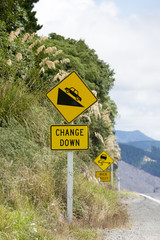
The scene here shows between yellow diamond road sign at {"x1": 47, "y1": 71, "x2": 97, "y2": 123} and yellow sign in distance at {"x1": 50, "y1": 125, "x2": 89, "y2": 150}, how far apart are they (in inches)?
13.4

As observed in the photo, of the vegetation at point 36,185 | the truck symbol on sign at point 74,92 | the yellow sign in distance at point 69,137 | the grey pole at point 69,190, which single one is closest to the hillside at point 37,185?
the vegetation at point 36,185

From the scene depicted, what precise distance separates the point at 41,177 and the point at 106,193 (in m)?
3.57

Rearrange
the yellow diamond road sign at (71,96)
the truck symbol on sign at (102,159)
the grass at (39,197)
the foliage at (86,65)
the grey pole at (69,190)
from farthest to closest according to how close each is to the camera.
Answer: the foliage at (86,65) < the truck symbol on sign at (102,159) < the yellow diamond road sign at (71,96) < the grey pole at (69,190) < the grass at (39,197)

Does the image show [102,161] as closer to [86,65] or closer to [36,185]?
[86,65]

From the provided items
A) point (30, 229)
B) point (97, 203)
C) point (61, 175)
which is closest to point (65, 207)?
point (61, 175)

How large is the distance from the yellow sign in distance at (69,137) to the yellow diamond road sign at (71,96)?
1.12ft

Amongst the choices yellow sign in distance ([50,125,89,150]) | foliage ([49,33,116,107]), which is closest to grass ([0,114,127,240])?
yellow sign in distance ([50,125,89,150])

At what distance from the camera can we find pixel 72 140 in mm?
7008

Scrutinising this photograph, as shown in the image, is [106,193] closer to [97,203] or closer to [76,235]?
[97,203]

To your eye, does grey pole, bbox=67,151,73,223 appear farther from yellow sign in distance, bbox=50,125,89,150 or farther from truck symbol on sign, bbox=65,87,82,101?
truck symbol on sign, bbox=65,87,82,101

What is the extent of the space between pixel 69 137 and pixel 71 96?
868 mm

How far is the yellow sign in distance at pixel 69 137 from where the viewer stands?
7000 mm

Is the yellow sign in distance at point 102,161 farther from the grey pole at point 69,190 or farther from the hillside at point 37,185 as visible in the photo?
the grey pole at point 69,190

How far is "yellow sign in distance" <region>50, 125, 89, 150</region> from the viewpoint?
700cm
